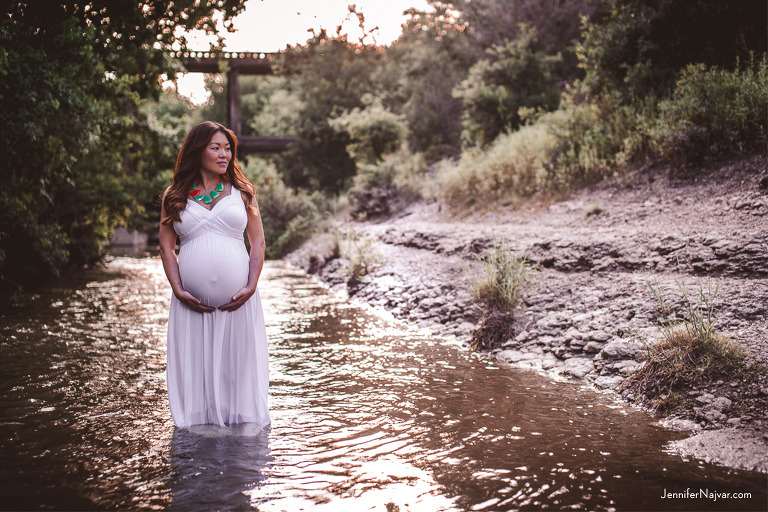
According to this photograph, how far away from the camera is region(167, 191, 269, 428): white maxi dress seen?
4320 millimetres

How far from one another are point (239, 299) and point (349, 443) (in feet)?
4.30

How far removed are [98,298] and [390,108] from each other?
2330cm

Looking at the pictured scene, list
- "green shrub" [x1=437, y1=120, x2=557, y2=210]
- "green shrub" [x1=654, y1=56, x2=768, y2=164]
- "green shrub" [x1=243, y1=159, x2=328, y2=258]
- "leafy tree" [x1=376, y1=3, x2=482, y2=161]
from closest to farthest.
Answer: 1. "green shrub" [x1=654, y1=56, x2=768, y2=164]
2. "green shrub" [x1=437, y1=120, x2=557, y2=210]
3. "green shrub" [x1=243, y1=159, x2=328, y2=258]
4. "leafy tree" [x1=376, y1=3, x2=482, y2=161]

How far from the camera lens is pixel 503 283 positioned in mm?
8172

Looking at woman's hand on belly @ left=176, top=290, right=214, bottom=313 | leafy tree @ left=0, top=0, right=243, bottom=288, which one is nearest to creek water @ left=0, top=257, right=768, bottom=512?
woman's hand on belly @ left=176, top=290, right=214, bottom=313

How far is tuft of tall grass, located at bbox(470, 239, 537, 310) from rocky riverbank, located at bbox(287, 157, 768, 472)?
18cm

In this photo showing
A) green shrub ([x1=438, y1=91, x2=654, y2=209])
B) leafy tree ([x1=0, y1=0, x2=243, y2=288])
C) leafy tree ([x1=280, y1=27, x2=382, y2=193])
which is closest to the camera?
leafy tree ([x1=0, y1=0, x2=243, y2=288])

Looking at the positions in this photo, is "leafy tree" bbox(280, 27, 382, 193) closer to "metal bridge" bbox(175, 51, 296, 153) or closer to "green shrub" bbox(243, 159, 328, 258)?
"metal bridge" bbox(175, 51, 296, 153)

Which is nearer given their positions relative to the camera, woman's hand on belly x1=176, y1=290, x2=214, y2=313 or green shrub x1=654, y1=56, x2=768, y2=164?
woman's hand on belly x1=176, y1=290, x2=214, y2=313

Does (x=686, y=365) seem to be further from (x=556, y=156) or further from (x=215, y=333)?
(x=556, y=156)

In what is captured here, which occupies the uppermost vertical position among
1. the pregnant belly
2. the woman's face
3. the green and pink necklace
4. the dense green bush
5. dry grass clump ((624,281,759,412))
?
the dense green bush

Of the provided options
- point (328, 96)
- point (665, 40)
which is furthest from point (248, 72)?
point (665, 40)

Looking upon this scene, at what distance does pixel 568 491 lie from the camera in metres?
3.53

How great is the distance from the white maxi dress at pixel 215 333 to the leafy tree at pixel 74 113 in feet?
16.9
